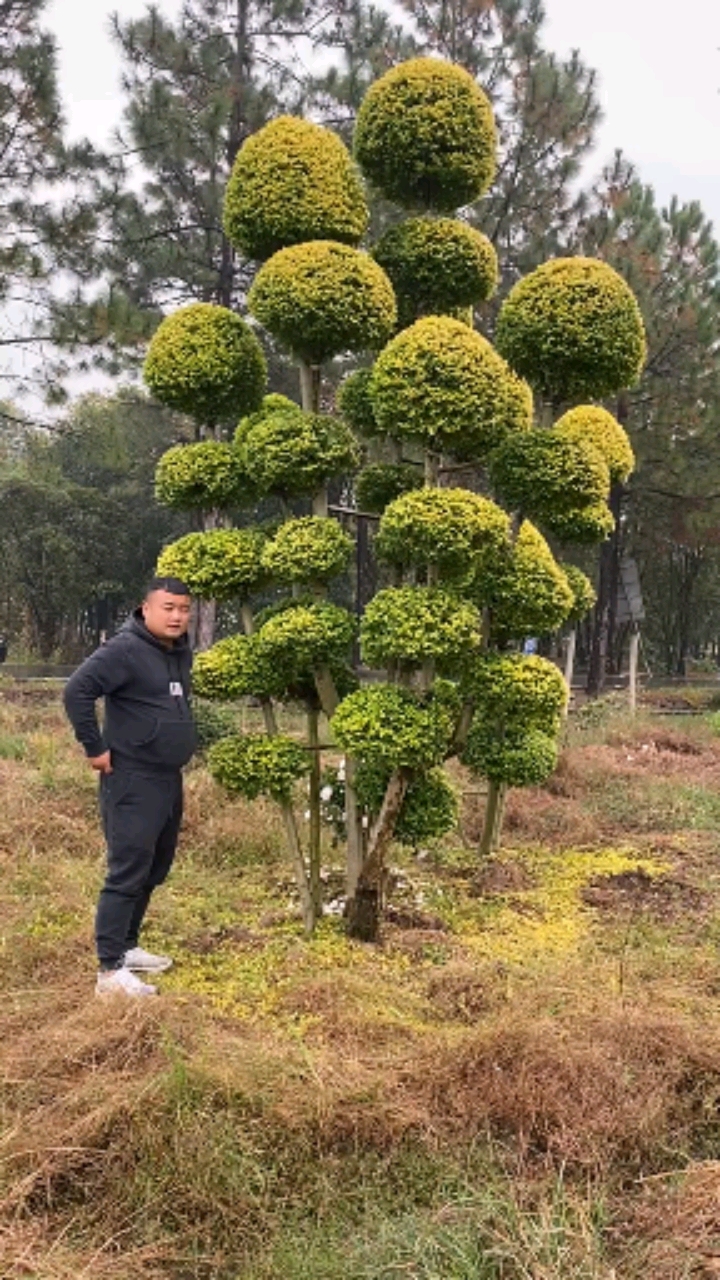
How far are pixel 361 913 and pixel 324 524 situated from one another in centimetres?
163

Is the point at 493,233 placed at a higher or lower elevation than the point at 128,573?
higher

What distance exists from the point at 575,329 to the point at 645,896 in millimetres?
Answer: 2823

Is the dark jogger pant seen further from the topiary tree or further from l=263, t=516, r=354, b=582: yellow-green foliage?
l=263, t=516, r=354, b=582: yellow-green foliage

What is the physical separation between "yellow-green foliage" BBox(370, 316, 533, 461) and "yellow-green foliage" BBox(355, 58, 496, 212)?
0.79 meters

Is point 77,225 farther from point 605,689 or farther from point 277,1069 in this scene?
point 605,689

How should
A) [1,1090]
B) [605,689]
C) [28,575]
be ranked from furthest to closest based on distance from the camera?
[28,575] → [605,689] → [1,1090]

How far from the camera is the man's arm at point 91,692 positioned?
11.7 feet

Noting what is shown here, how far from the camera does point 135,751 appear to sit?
369 centimetres

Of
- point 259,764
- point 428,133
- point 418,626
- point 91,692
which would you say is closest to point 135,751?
point 91,692

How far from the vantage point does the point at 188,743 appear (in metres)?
3.77

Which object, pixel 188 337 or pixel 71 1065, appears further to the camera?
pixel 188 337

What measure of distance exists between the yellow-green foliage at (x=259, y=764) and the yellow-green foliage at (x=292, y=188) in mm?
2057

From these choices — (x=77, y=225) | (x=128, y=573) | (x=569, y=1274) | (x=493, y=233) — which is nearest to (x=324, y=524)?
(x=569, y=1274)

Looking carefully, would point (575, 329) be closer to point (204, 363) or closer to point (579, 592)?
point (204, 363)
